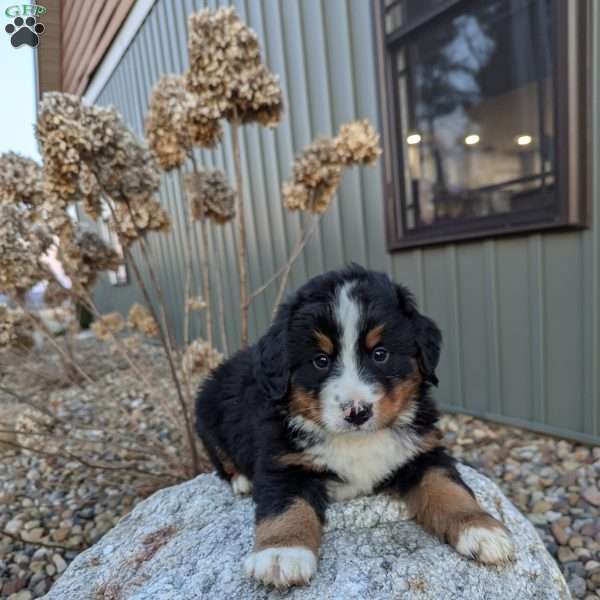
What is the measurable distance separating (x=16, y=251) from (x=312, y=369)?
5.65 feet

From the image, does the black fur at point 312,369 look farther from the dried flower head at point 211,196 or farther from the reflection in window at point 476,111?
the reflection in window at point 476,111

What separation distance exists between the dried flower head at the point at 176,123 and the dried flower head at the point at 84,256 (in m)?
0.76

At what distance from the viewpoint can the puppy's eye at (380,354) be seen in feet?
5.55

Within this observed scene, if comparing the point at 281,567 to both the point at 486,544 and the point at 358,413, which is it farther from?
the point at 486,544

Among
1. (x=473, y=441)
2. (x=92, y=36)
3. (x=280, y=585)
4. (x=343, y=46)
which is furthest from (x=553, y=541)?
(x=92, y=36)

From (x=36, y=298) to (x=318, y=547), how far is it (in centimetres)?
464

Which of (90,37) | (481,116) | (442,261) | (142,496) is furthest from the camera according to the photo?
(90,37)

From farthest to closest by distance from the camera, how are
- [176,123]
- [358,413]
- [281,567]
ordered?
[176,123] < [358,413] < [281,567]

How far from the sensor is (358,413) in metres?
1.52

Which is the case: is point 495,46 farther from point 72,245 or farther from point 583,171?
point 72,245

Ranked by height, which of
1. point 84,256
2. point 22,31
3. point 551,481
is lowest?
point 551,481

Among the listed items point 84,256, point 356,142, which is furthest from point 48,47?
point 356,142

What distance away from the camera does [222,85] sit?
2373 mm

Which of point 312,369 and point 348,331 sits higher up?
point 348,331
